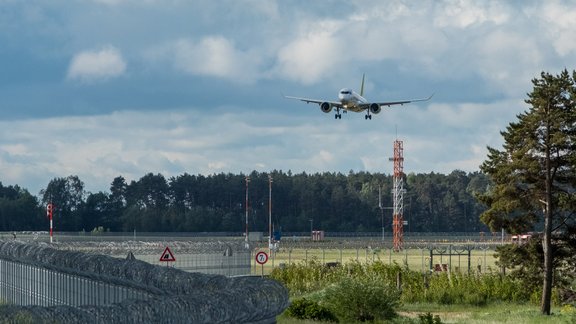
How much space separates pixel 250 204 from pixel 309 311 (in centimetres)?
15062

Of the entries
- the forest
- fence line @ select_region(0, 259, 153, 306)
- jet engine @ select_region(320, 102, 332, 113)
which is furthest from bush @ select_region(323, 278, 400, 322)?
the forest

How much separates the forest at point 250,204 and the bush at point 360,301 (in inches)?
5115

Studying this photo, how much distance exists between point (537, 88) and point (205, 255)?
13.7 m

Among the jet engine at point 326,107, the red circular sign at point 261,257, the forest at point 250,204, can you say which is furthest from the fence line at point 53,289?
the forest at point 250,204

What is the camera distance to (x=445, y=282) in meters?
45.0

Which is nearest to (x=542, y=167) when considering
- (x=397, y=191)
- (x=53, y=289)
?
(x=53, y=289)

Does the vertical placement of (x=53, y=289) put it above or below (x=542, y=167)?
below

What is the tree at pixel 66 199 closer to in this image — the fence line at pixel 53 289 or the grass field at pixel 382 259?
the grass field at pixel 382 259

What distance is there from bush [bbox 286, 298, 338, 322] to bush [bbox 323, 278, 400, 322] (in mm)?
306

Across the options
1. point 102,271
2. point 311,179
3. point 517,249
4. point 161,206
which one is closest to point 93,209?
point 161,206

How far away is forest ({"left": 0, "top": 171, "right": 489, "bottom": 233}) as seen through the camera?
A: 16200 centimetres

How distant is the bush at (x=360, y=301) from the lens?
28.4 meters

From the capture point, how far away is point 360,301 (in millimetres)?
28438

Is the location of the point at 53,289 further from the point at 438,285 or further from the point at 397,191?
the point at 397,191
